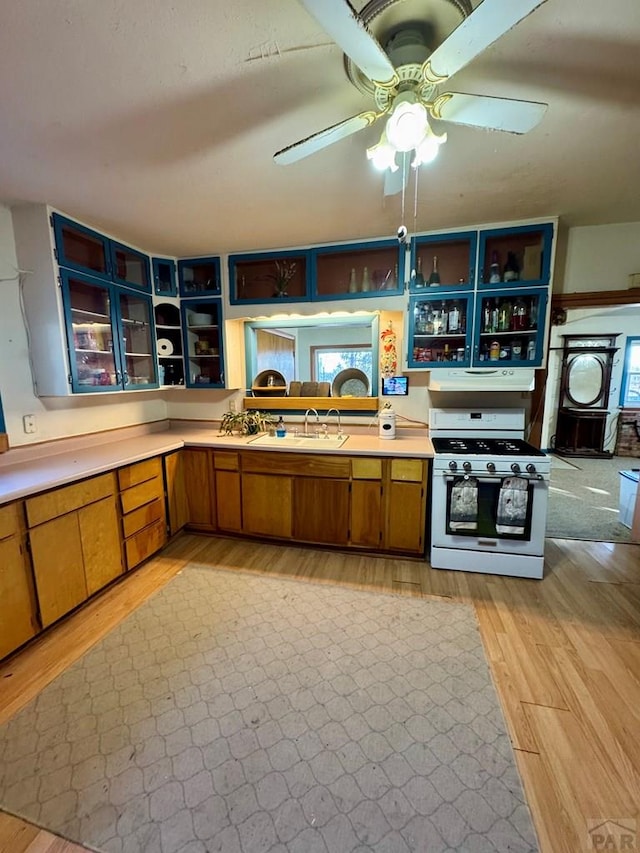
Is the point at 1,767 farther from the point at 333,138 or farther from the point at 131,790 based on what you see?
the point at 333,138

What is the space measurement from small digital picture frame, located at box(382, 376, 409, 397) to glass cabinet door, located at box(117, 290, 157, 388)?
2.07 m

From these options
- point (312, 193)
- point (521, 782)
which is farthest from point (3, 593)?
point (312, 193)

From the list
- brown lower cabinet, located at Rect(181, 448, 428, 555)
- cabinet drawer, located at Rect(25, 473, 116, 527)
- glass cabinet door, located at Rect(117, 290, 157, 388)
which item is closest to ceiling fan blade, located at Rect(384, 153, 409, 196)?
brown lower cabinet, located at Rect(181, 448, 428, 555)

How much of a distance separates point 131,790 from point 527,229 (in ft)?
12.2

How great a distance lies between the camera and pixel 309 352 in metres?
3.39

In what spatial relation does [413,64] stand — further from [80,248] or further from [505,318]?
[80,248]

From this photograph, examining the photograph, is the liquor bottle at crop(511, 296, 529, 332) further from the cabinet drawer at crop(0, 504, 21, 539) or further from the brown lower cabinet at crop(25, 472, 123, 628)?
the cabinet drawer at crop(0, 504, 21, 539)

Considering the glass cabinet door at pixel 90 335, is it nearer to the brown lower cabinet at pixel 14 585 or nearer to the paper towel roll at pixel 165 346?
the paper towel roll at pixel 165 346

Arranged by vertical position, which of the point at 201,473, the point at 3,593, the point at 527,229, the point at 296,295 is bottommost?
the point at 3,593

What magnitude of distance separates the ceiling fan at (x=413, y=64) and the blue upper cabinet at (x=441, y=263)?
1530 mm

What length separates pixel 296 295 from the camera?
3.07m

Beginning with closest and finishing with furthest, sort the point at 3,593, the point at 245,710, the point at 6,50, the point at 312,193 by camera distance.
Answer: the point at 6,50 < the point at 245,710 < the point at 3,593 < the point at 312,193

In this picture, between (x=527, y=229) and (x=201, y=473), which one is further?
(x=201, y=473)

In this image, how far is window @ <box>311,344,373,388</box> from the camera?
3234mm
